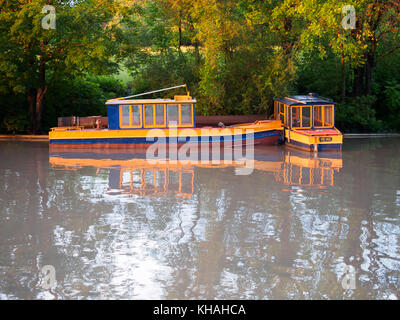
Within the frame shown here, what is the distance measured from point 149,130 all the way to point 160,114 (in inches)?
31.3

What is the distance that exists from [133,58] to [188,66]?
4085mm

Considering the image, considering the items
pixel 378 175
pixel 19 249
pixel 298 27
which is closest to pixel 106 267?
pixel 19 249

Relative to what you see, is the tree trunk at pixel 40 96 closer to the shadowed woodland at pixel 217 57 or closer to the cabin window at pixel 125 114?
the shadowed woodland at pixel 217 57

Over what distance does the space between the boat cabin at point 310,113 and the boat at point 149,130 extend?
1794 millimetres

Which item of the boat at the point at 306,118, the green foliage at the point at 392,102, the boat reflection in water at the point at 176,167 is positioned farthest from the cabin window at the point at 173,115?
the green foliage at the point at 392,102

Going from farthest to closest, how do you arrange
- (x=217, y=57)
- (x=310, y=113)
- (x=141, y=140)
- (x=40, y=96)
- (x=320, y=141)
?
(x=40, y=96)
(x=217, y=57)
(x=310, y=113)
(x=141, y=140)
(x=320, y=141)

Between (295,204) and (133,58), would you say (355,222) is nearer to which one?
(295,204)

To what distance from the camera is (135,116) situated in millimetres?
23219

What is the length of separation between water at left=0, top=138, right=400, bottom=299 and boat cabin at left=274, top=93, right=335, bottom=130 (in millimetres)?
5145

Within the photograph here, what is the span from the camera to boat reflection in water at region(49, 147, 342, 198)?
1530 cm

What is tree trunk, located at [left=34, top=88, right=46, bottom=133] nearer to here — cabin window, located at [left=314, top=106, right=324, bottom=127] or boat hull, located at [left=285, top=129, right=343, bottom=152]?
boat hull, located at [left=285, top=129, right=343, bottom=152]

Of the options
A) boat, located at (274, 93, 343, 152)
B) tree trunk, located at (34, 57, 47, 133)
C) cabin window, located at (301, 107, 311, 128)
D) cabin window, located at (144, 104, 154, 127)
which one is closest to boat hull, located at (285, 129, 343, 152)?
boat, located at (274, 93, 343, 152)

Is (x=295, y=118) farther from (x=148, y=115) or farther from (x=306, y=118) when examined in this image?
(x=148, y=115)

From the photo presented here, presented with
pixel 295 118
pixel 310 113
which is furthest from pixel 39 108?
pixel 310 113
